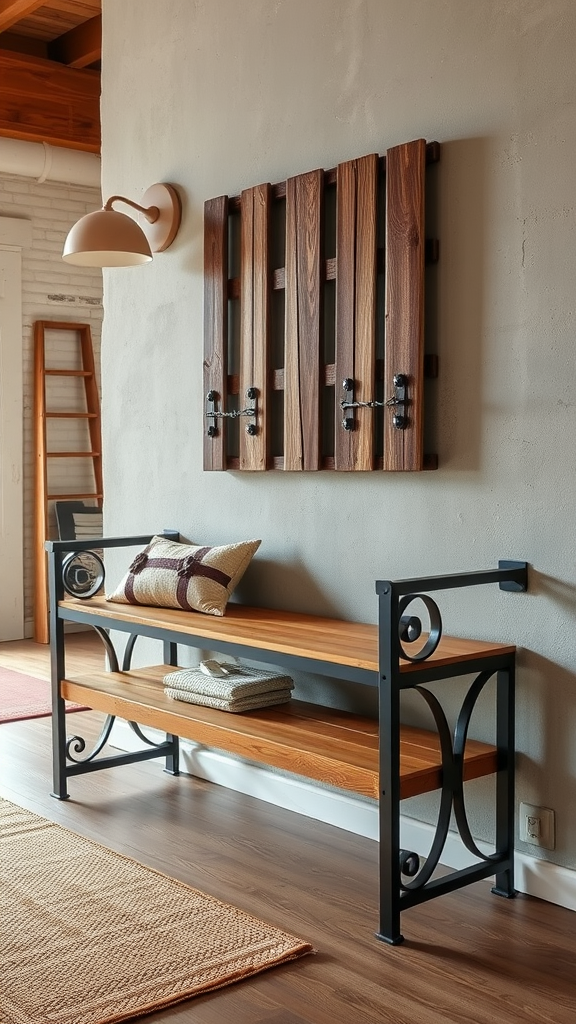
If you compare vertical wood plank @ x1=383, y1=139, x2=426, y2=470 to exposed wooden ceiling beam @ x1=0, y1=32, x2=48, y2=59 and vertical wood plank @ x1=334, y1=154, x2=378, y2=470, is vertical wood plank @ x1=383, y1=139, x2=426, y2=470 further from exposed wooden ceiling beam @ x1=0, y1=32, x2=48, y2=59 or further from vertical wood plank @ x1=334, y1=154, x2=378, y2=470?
exposed wooden ceiling beam @ x1=0, y1=32, x2=48, y2=59

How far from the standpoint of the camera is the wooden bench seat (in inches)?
112

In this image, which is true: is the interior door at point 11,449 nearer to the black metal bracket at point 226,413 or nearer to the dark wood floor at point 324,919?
the dark wood floor at point 324,919

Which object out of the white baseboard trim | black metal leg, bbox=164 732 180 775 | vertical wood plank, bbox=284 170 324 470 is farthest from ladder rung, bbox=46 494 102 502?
vertical wood plank, bbox=284 170 324 470

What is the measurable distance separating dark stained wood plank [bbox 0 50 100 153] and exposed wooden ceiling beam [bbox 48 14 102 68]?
0.11 metres

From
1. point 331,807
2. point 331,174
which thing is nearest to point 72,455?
point 331,174

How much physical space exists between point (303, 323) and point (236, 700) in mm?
1272

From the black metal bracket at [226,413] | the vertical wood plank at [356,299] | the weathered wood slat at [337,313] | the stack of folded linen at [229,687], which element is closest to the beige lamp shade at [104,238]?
the weathered wood slat at [337,313]

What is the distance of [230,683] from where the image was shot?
11.5 ft

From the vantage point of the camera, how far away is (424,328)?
3248 millimetres

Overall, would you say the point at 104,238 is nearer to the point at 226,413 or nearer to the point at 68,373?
the point at 226,413

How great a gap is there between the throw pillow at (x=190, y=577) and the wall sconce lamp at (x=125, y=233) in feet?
3.64

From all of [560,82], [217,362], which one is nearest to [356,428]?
[217,362]

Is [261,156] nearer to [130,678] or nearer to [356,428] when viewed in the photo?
[356,428]

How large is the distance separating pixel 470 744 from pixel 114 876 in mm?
1104
